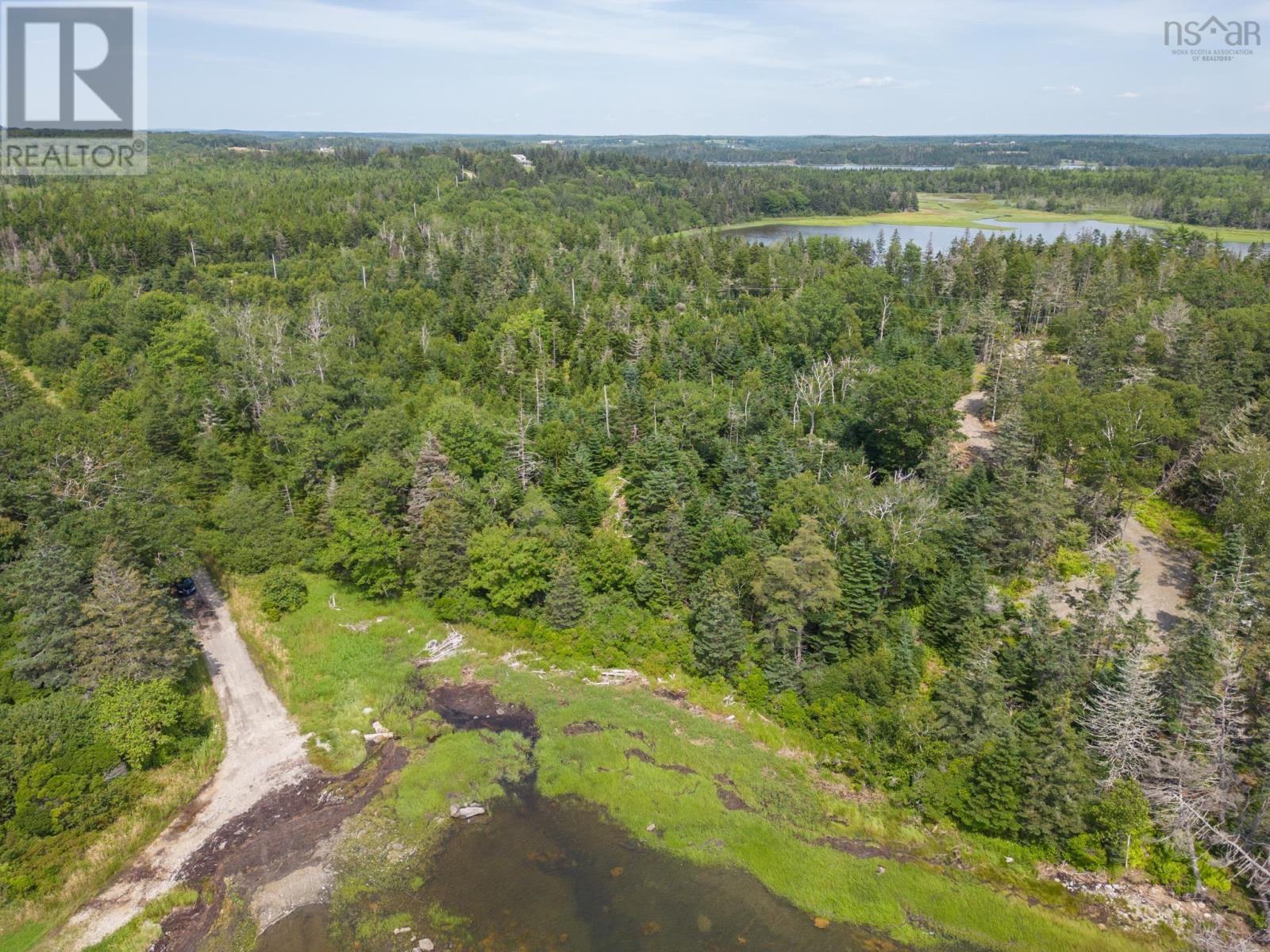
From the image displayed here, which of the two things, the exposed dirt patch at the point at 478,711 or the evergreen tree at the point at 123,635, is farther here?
the exposed dirt patch at the point at 478,711

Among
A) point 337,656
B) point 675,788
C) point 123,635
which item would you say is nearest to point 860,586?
point 675,788

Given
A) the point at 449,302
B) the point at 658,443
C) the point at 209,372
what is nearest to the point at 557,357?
the point at 449,302

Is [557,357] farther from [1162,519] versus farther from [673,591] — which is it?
[1162,519]

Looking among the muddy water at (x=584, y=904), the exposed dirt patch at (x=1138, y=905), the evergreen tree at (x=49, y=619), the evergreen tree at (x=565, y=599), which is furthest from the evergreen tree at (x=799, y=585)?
the evergreen tree at (x=49, y=619)

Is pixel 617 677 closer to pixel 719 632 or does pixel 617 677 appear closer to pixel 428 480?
pixel 719 632

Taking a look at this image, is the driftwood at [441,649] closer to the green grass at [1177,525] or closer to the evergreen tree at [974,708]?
the evergreen tree at [974,708]

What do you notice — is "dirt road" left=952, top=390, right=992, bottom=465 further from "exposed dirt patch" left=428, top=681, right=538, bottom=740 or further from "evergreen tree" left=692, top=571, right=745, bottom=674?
"exposed dirt patch" left=428, top=681, right=538, bottom=740
